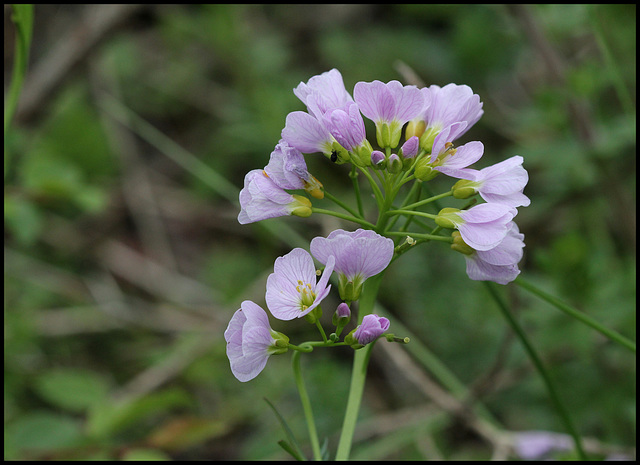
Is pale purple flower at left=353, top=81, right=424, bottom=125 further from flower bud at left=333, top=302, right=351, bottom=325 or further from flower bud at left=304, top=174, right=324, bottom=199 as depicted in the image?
flower bud at left=333, top=302, right=351, bottom=325

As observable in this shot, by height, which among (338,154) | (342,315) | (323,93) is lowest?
(342,315)

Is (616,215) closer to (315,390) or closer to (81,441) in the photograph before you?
(315,390)

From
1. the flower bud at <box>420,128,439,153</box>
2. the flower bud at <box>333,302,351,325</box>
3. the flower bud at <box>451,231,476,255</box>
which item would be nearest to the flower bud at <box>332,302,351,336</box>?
the flower bud at <box>333,302,351,325</box>

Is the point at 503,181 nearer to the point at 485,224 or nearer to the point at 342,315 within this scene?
the point at 485,224

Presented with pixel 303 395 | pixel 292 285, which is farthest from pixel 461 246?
pixel 303 395

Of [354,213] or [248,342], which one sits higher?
[354,213]

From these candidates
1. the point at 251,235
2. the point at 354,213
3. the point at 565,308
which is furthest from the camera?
the point at 251,235

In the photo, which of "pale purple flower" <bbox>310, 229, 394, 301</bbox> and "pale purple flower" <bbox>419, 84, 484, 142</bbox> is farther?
"pale purple flower" <bbox>419, 84, 484, 142</bbox>
